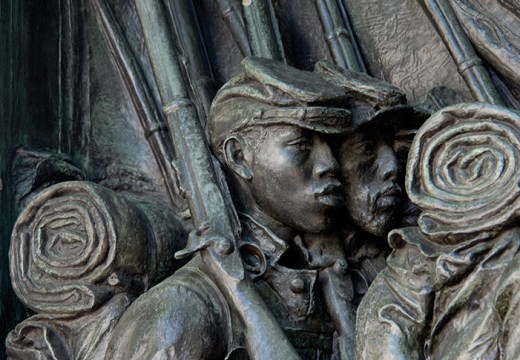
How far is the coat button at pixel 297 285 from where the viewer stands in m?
2.79

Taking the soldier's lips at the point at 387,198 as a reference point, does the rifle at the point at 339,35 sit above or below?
above

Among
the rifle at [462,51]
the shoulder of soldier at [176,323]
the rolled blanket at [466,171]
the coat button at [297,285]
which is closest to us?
the rolled blanket at [466,171]

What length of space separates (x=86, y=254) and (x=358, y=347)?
868mm

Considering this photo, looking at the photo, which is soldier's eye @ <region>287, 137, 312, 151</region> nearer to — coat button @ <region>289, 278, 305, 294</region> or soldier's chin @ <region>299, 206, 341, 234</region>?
soldier's chin @ <region>299, 206, 341, 234</region>

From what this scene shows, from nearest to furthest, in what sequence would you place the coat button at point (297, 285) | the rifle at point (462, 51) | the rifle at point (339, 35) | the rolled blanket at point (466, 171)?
1. the rolled blanket at point (466, 171)
2. the coat button at point (297, 285)
3. the rifle at point (462, 51)
4. the rifle at point (339, 35)

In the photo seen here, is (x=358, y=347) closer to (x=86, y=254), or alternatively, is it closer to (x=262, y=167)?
(x=262, y=167)

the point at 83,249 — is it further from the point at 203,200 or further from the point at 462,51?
the point at 462,51

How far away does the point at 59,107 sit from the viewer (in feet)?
11.3

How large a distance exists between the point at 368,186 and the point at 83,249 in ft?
2.70

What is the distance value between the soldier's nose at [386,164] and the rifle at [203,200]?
0.46 meters

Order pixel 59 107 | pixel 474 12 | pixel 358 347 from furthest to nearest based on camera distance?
pixel 59 107 < pixel 474 12 < pixel 358 347

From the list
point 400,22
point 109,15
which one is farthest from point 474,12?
point 109,15

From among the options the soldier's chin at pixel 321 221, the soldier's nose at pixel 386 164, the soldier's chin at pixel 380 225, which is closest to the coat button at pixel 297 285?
the soldier's chin at pixel 321 221

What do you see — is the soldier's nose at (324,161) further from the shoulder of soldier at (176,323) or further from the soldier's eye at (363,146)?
the shoulder of soldier at (176,323)
